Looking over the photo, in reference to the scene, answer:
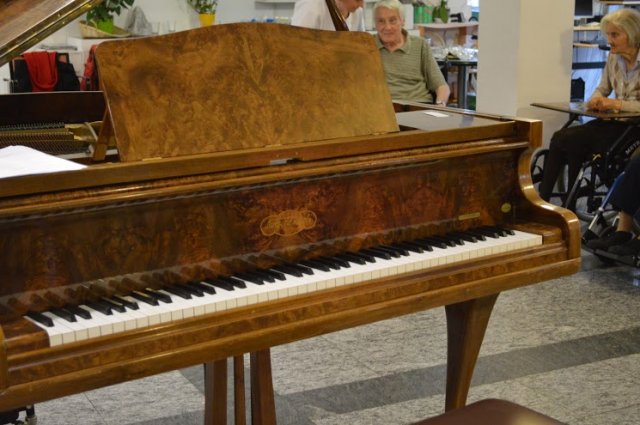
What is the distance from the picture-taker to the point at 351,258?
8.13 feet

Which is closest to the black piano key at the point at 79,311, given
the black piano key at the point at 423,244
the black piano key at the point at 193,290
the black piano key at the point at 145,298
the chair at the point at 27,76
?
the black piano key at the point at 145,298

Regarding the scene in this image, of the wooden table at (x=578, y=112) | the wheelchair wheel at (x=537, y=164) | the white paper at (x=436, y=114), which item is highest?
the white paper at (x=436, y=114)

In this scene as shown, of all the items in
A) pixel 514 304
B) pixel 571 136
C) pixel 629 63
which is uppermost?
pixel 629 63

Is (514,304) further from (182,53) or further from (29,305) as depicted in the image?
(29,305)

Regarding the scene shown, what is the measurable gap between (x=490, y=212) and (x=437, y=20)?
315 inches

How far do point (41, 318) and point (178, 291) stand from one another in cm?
31

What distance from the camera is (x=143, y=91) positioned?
7.57 ft

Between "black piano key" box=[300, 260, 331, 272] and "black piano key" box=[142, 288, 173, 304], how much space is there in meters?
0.39

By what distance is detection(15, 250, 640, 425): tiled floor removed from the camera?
3.41 meters

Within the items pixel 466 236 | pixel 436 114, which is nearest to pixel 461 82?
pixel 436 114

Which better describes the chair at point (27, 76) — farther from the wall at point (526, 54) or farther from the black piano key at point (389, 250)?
the black piano key at point (389, 250)

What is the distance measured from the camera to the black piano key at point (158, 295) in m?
2.14

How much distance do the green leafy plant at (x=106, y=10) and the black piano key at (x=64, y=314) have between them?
23.4 ft

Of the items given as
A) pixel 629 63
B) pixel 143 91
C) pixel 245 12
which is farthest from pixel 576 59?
pixel 143 91
